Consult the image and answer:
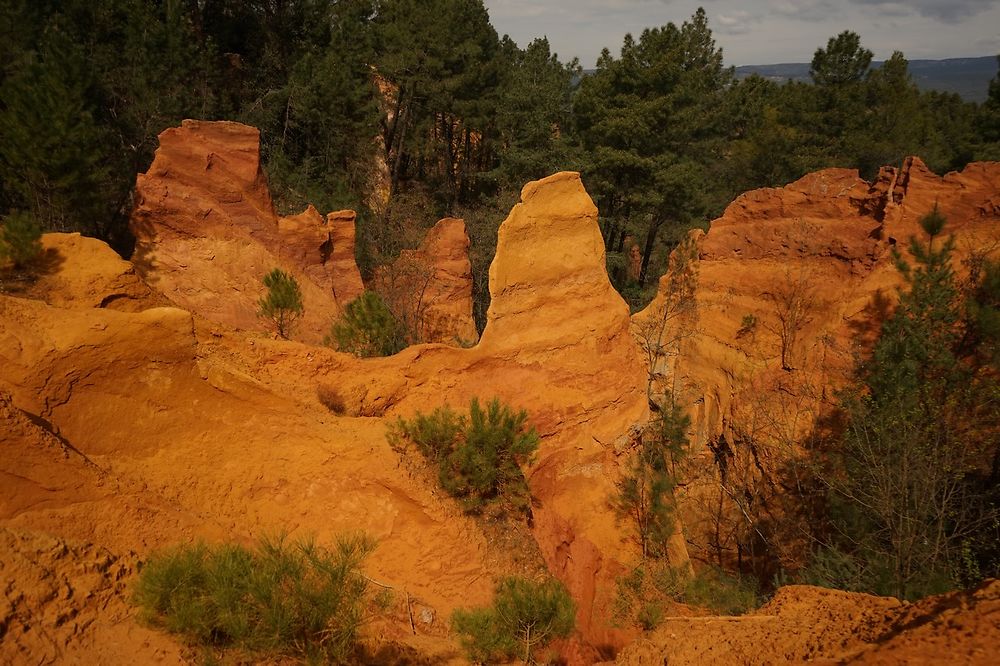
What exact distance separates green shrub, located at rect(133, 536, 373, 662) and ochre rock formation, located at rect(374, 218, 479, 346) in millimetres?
13186

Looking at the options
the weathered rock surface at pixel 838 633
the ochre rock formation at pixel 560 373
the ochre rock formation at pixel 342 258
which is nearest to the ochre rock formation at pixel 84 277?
the ochre rock formation at pixel 560 373

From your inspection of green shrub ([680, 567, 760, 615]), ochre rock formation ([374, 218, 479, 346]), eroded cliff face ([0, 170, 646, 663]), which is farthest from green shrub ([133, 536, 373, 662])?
ochre rock formation ([374, 218, 479, 346])

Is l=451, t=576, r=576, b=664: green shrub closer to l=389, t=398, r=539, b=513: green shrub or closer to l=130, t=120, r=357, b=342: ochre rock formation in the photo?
l=389, t=398, r=539, b=513: green shrub

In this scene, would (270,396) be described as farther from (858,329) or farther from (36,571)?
(858,329)

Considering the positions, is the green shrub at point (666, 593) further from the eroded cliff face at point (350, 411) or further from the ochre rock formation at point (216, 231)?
the ochre rock formation at point (216, 231)

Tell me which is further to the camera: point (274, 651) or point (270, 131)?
point (270, 131)

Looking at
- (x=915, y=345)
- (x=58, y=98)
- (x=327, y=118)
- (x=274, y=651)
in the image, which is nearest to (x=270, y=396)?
(x=274, y=651)

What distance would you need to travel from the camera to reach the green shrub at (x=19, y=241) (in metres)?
8.02

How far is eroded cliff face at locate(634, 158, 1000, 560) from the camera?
1187cm

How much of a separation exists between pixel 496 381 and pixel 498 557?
10.7 feet

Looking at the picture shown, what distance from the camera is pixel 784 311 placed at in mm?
13320

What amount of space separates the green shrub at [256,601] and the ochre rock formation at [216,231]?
952cm

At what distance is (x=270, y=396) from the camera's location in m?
8.09

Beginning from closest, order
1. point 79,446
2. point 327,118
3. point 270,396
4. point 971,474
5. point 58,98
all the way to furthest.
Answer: point 79,446 → point 270,396 → point 971,474 → point 58,98 → point 327,118
